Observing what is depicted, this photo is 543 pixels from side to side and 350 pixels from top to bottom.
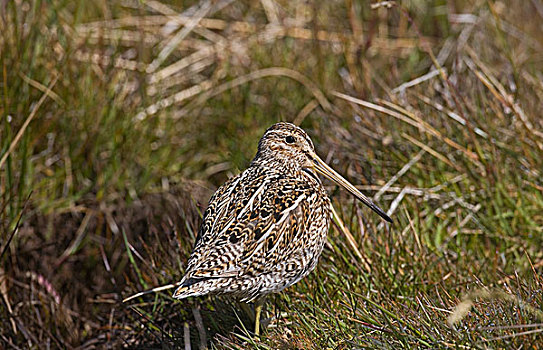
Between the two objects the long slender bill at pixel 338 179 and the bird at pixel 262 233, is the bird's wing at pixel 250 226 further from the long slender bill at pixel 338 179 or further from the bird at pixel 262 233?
the long slender bill at pixel 338 179

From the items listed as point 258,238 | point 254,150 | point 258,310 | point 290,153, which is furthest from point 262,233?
point 254,150

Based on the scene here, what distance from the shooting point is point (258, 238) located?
10.2 feet

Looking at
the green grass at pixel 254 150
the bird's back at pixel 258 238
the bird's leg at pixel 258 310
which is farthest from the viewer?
the green grass at pixel 254 150

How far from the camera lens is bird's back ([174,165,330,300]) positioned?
299cm

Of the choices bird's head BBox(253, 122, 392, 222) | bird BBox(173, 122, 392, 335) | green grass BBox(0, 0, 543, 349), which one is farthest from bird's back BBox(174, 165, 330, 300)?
green grass BBox(0, 0, 543, 349)

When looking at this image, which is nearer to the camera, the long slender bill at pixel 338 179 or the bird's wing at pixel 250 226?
the bird's wing at pixel 250 226

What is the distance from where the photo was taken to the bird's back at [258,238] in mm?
2990

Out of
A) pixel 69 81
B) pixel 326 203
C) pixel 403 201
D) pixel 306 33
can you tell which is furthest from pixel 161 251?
pixel 306 33

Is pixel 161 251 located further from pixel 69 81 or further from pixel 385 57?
pixel 385 57

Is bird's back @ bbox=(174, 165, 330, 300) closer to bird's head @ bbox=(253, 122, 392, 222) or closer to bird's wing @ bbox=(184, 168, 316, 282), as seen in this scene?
bird's wing @ bbox=(184, 168, 316, 282)

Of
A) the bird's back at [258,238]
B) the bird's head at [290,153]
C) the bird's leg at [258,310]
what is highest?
the bird's head at [290,153]

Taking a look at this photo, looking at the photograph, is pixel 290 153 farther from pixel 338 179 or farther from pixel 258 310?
A: pixel 258 310

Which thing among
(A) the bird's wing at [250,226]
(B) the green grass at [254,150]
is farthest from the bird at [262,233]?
(B) the green grass at [254,150]

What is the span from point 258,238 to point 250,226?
0.06 m
